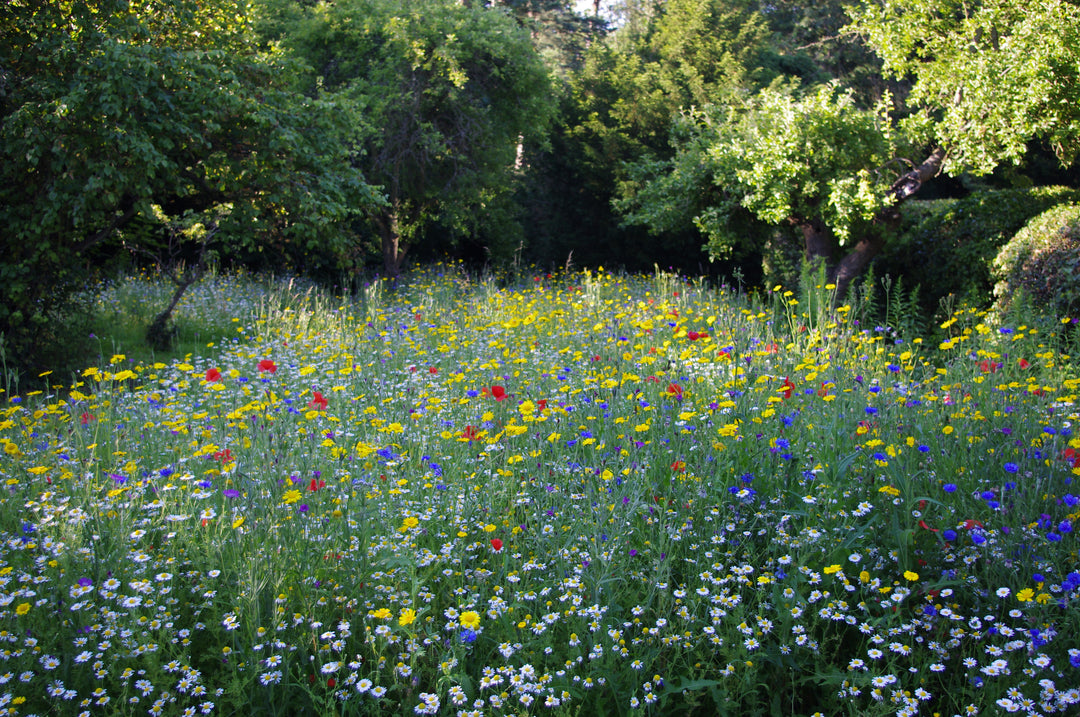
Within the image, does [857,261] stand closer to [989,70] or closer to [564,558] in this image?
[989,70]

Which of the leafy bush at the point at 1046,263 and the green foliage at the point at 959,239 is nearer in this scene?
the leafy bush at the point at 1046,263

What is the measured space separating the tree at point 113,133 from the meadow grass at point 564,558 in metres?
3.22

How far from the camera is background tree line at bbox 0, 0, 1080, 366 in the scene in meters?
6.18

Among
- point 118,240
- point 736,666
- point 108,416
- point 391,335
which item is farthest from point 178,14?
point 736,666

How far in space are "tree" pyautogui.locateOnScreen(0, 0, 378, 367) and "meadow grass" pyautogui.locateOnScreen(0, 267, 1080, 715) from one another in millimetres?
3215

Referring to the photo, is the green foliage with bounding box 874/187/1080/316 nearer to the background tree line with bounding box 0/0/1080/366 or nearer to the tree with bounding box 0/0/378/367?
the background tree line with bounding box 0/0/1080/366

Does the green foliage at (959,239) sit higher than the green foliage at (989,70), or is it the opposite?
the green foliage at (989,70)

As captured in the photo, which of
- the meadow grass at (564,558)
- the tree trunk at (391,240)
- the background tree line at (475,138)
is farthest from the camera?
the tree trunk at (391,240)

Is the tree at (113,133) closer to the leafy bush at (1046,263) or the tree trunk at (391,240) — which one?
the tree trunk at (391,240)

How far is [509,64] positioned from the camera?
12.8 m

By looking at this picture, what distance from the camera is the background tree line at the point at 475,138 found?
6.18 m

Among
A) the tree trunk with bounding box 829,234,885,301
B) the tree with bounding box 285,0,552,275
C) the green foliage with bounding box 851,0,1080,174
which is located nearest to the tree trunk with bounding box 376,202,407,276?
the tree with bounding box 285,0,552,275

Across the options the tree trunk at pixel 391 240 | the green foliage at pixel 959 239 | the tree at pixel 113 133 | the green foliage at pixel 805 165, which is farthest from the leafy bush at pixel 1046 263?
the tree trunk at pixel 391 240

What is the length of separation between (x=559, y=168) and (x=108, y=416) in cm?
1397
